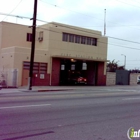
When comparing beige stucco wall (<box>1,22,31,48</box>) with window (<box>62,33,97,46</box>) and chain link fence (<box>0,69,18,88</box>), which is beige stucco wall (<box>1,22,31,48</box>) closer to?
window (<box>62,33,97,46</box>)

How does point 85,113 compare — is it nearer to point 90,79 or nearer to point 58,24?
point 58,24

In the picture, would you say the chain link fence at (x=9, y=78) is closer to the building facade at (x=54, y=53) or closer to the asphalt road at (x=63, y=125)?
the building facade at (x=54, y=53)

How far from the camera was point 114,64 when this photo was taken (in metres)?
84.6

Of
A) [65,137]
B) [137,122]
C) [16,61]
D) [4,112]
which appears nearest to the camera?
[65,137]

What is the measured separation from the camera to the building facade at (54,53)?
3098cm

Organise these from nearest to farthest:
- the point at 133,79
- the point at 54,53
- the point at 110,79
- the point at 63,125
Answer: the point at 63,125 → the point at 54,53 → the point at 110,79 → the point at 133,79

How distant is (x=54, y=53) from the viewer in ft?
111

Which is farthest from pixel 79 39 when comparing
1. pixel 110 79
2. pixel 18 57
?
pixel 18 57

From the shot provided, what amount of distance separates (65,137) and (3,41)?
29990 mm

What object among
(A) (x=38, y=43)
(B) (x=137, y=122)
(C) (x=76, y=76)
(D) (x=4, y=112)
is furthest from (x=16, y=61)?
(B) (x=137, y=122)

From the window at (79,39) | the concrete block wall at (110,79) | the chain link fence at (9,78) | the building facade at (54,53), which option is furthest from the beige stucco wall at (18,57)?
the concrete block wall at (110,79)

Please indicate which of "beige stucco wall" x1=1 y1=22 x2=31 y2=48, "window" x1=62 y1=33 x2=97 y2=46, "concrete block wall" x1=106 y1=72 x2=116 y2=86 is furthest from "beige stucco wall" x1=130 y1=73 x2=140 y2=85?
"beige stucco wall" x1=1 y1=22 x2=31 y2=48

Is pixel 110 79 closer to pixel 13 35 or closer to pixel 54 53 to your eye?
pixel 54 53

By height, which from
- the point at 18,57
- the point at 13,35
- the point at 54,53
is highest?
the point at 13,35
